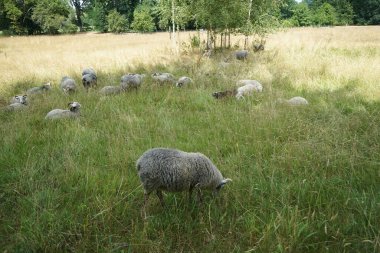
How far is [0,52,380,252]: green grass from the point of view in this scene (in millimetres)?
2982

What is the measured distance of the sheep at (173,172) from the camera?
328 cm

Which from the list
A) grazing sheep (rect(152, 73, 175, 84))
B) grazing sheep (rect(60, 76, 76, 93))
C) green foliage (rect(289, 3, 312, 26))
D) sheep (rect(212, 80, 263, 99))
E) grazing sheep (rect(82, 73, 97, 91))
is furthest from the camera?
green foliage (rect(289, 3, 312, 26))

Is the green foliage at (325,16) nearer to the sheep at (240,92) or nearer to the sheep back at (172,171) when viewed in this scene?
the sheep at (240,92)

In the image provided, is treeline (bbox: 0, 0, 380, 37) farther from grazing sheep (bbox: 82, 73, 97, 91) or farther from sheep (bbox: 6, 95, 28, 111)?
sheep (bbox: 6, 95, 28, 111)

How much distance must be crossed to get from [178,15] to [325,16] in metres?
56.1

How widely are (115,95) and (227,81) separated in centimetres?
369

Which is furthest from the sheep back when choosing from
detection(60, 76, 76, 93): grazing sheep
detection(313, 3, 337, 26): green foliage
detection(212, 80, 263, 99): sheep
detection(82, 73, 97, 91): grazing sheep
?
detection(313, 3, 337, 26): green foliage

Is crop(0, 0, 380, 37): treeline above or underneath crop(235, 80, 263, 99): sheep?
above

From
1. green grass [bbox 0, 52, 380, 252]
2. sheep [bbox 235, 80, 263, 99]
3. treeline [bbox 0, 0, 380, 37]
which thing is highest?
treeline [bbox 0, 0, 380, 37]

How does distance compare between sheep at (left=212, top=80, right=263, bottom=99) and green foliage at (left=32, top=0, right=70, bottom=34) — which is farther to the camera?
green foliage at (left=32, top=0, right=70, bottom=34)

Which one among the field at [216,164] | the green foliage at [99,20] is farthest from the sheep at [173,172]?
the green foliage at [99,20]

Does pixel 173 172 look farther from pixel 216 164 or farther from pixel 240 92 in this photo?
pixel 240 92

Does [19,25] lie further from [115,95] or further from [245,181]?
[245,181]

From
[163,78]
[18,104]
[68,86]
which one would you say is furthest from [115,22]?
[18,104]
